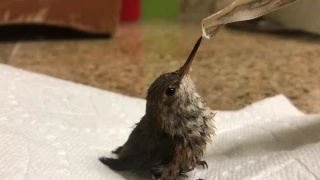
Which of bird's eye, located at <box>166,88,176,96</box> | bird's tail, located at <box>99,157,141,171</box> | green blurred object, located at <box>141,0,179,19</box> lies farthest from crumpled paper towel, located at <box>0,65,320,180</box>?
green blurred object, located at <box>141,0,179,19</box>

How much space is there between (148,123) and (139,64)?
2.88 feet

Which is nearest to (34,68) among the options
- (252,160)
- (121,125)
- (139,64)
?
(139,64)

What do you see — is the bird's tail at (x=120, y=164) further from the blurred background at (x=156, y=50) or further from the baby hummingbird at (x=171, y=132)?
the blurred background at (x=156, y=50)

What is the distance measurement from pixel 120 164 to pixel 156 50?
1.13m

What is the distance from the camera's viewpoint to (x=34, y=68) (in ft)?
4.70

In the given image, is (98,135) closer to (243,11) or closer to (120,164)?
(120,164)

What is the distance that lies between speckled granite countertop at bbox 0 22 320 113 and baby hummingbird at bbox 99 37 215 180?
42cm

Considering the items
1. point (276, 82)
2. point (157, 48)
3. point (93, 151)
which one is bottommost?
point (157, 48)

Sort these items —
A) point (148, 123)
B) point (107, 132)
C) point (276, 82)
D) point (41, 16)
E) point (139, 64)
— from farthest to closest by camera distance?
point (41, 16) → point (139, 64) → point (276, 82) → point (107, 132) → point (148, 123)

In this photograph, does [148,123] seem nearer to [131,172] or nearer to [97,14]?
[131,172]

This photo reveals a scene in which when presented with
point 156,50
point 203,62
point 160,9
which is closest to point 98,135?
point 203,62

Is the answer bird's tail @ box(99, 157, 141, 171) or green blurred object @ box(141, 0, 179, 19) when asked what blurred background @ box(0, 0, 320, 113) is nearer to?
green blurred object @ box(141, 0, 179, 19)

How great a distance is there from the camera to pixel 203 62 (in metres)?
1.58

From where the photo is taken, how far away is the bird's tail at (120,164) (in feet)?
2.25
